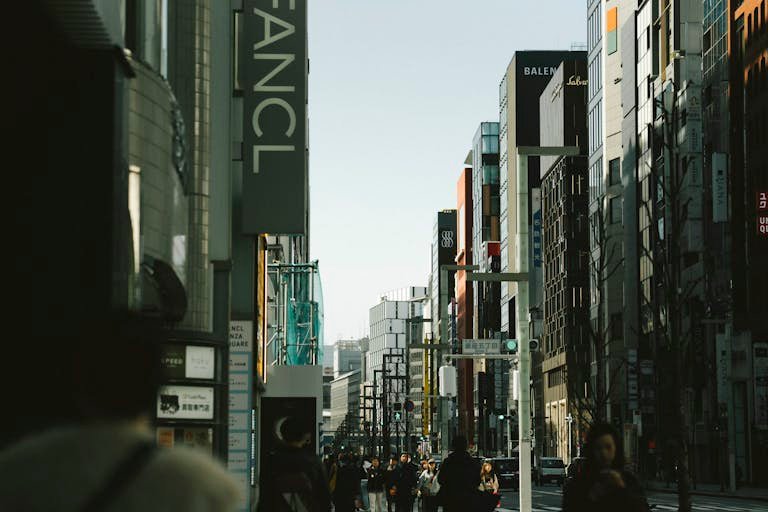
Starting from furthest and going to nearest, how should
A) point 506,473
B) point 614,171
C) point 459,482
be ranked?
1. point 614,171
2. point 506,473
3. point 459,482

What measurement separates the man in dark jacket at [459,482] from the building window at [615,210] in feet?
326

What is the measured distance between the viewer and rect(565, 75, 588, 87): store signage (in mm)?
133375

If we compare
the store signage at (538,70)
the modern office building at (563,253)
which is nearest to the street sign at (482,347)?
the modern office building at (563,253)

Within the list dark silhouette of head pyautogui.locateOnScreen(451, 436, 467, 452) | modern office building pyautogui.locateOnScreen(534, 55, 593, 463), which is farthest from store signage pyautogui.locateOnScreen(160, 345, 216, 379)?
modern office building pyautogui.locateOnScreen(534, 55, 593, 463)

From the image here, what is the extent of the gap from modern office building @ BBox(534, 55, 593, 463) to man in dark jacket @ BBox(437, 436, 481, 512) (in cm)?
10048

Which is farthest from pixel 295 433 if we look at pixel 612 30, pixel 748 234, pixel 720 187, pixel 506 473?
pixel 612 30

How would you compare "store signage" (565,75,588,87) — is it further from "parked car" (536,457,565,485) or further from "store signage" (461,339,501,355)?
"store signage" (461,339,501,355)

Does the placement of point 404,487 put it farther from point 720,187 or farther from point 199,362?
point 720,187

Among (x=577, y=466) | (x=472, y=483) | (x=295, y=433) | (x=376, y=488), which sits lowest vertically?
(x=376, y=488)

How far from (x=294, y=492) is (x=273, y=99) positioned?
1313cm

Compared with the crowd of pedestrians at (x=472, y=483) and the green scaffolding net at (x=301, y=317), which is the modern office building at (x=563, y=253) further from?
the crowd of pedestrians at (x=472, y=483)

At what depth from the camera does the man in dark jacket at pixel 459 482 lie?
16.2 meters

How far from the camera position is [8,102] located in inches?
343

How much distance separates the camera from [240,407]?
79.3 feet
